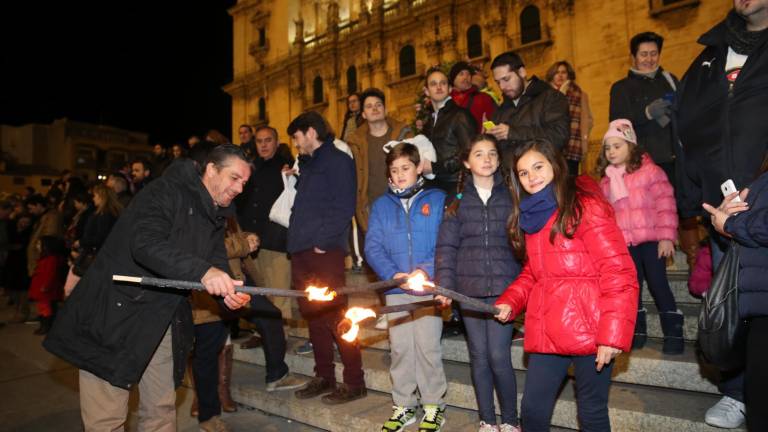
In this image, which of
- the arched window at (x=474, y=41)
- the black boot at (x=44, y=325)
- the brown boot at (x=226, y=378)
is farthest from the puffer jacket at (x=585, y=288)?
the arched window at (x=474, y=41)

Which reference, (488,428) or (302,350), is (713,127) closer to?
(488,428)

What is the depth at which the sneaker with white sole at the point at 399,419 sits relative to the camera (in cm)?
368

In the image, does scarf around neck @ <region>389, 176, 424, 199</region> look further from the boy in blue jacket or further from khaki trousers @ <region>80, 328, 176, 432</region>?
khaki trousers @ <region>80, 328, 176, 432</region>

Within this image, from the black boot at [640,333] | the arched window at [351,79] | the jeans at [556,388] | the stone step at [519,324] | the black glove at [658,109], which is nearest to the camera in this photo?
the jeans at [556,388]

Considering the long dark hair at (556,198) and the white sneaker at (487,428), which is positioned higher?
the long dark hair at (556,198)

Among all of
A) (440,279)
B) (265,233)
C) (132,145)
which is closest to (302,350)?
(265,233)

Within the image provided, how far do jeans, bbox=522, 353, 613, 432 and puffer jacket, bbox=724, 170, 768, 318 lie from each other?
2.65ft

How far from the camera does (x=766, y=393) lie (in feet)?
6.63

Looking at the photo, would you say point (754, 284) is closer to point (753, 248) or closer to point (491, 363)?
point (753, 248)

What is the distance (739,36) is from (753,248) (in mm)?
1522

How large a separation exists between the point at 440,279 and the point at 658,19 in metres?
20.1

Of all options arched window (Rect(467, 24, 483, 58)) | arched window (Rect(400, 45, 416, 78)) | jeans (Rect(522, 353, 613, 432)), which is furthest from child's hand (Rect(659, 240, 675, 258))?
arched window (Rect(400, 45, 416, 78))

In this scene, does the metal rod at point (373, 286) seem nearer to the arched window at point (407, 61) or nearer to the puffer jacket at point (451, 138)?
the puffer jacket at point (451, 138)

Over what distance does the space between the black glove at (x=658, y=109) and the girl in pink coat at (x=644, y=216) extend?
14.2 inches
